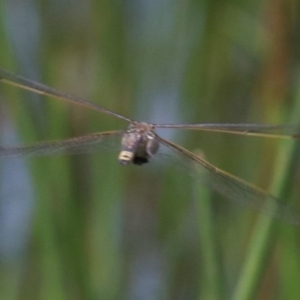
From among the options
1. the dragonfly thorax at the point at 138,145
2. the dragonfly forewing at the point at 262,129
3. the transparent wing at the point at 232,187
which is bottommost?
the transparent wing at the point at 232,187

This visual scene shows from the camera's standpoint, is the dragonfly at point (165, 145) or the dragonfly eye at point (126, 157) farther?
the dragonfly eye at point (126, 157)

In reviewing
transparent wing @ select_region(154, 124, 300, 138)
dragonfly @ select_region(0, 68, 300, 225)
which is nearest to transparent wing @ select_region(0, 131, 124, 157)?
dragonfly @ select_region(0, 68, 300, 225)

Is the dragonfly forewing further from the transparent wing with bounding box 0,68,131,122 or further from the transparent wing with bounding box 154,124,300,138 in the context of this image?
the transparent wing with bounding box 0,68,131,122

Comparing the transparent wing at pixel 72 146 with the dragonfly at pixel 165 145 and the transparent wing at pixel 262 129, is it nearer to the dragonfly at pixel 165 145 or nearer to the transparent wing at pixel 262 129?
the dragonfly at pixel 165 145

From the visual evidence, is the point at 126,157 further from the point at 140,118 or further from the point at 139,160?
the point at 140,118

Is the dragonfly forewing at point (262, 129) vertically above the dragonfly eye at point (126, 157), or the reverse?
the dragonfly forewing at point (262, 129)

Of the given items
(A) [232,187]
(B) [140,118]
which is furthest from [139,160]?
(B) [140,118]

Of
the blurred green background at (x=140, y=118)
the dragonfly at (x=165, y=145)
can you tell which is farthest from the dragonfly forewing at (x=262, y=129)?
the blurred green background at (x=140, y=118)
